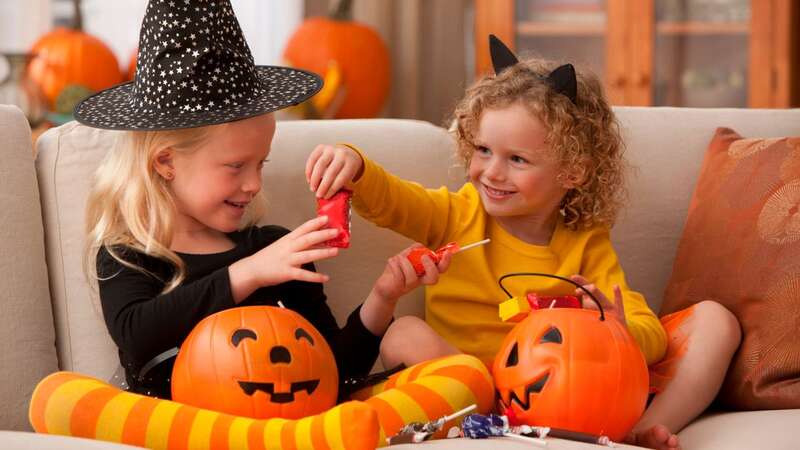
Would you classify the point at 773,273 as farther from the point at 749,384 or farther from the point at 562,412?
the point at 562,412

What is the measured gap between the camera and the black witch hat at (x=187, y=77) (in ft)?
5.62

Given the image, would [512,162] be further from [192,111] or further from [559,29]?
[559,29]

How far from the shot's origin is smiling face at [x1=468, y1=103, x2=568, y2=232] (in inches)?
75.1

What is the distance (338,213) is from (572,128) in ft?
1.56

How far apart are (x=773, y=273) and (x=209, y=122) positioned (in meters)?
0.96

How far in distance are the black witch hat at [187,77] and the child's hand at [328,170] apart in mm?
98

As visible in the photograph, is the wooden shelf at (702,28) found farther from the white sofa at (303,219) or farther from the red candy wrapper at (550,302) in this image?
the red candy wrapper at (550,302)

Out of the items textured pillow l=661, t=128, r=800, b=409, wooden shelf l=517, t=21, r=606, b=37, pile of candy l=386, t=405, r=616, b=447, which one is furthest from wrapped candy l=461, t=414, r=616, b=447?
wooden shelf l=517, t=21, r=606, b=37

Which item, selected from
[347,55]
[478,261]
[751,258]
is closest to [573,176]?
[478,261]

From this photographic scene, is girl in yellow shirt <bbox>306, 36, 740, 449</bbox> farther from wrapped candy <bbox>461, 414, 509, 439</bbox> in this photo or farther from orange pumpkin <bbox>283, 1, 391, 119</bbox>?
orange pumpkin <bbox>283, 1, 391, 119</bbox>

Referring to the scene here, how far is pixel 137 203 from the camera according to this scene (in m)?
1.77

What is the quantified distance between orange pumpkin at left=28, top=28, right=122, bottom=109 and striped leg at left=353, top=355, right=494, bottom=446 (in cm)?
191

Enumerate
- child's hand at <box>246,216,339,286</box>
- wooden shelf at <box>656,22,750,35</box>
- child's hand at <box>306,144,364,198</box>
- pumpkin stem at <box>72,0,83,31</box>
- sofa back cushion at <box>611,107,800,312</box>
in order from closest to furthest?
child's hand at <box>246,216,339,286</box> → child's hand at <box>306,144,364,198</box> → sofa back cushion at <box>611,107,800,312</box> → pumpkin stem at <box>72,0,83,31</box> → wooden shelf at <box>656,22,750,35</box>

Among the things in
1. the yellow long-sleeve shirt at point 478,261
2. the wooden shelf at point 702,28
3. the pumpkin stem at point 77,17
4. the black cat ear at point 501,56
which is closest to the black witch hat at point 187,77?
the yellow long-sleeve shirt at point 478,261
